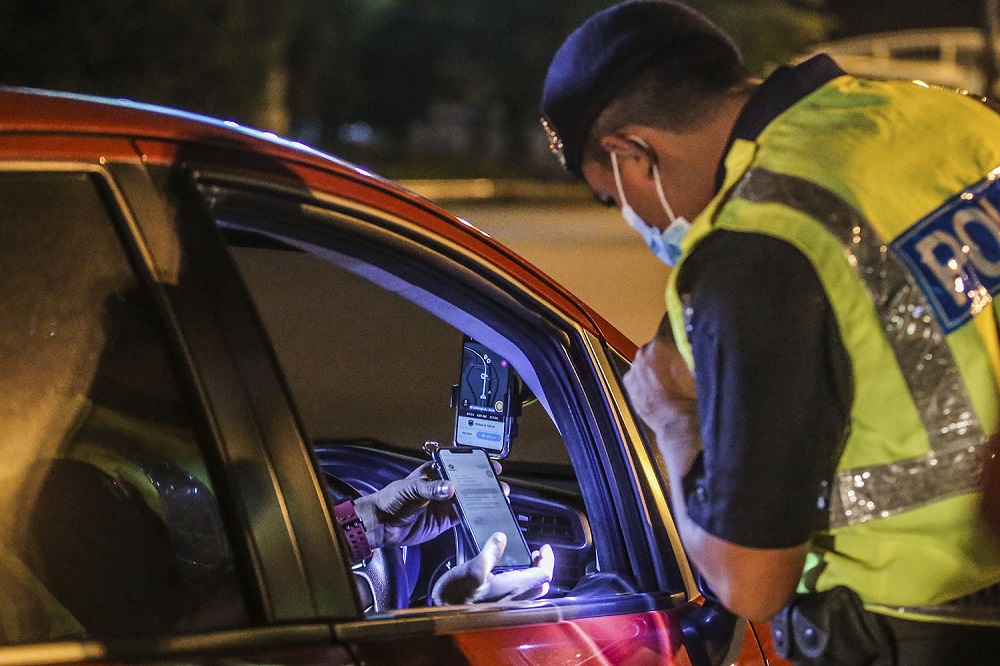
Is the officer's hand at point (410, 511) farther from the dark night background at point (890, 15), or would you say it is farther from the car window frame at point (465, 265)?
A: the dark night background at point (890, 15)

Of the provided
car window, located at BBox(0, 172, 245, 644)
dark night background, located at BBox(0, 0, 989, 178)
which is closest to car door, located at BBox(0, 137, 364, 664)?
car window, located at BBox(0, 172, 245, 644)

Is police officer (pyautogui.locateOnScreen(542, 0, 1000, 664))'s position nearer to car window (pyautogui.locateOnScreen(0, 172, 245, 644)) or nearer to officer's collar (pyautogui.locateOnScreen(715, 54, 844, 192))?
officer's collar (pyautogui.locateOnScreen(715, 54, 844, 192))

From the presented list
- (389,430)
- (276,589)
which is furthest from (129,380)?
(389,430)

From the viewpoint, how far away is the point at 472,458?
248cm

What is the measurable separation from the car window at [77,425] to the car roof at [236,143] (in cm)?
8

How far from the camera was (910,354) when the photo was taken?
4.98 feet

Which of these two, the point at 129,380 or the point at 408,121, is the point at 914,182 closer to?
the point at 129,380

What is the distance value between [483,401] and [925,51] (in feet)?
138

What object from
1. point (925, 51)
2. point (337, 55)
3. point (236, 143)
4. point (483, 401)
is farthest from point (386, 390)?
point (925, 51)

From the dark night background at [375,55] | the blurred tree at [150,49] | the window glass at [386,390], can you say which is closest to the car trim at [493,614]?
the window glass at [386,390]

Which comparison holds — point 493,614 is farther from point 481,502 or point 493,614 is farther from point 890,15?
point 890,15

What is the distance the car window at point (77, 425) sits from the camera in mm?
1594

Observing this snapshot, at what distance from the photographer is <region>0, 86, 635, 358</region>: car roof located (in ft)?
5.16

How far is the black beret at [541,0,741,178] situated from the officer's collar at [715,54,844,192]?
0.10 m
